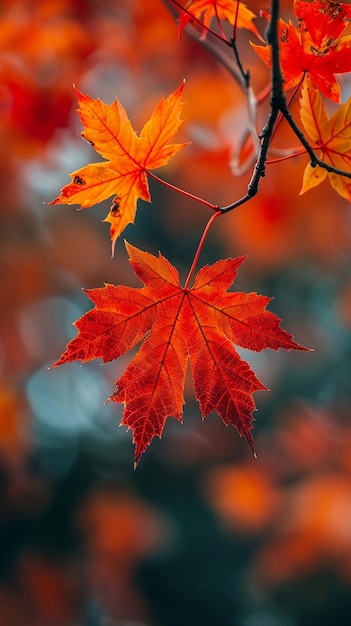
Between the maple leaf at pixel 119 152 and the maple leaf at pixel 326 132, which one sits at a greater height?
the maple leaf at pixel 119 152

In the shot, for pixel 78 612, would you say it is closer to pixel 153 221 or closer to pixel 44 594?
pixel 44 594

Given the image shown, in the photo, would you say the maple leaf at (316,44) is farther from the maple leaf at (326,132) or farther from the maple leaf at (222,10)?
the maple leaf at (222,10)

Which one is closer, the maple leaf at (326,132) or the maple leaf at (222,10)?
the maple leaf at (326,132)

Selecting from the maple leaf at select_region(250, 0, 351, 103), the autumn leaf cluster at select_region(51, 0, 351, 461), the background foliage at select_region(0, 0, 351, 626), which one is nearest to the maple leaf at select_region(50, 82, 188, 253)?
the autumn leaf cluster at select_region(51, 0, 351, 461)

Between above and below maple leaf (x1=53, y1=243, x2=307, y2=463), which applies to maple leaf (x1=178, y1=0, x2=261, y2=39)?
above

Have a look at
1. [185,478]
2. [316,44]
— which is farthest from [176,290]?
[185,478]

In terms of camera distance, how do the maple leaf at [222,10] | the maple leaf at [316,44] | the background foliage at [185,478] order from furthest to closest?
the background foliage at [185,478]
the maple leaf at [222,10]
the maple leaf at [316,44]

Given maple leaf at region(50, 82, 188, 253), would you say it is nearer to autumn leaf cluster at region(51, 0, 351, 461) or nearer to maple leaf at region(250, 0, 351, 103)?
autumn leaf cluster at region(51, 0, 351, 461)

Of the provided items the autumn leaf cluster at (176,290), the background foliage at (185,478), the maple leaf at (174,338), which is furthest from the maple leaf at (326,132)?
the background foliage at (185,478)
